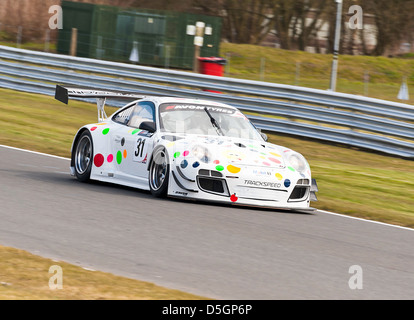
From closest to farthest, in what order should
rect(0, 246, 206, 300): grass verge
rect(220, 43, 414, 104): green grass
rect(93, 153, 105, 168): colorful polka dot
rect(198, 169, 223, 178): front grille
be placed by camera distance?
rect(0, 246, 206, 300): grass verge, rect(198, 169, 223, 178): front grille, rect(93, 153, 105, 168): colorful polka dot, rect(220, 43, 414, 104): green grass

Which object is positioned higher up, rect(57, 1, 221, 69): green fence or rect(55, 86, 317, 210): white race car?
rect(57, 1, 221, 69): green fence

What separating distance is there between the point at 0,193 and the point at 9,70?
14.0 meters

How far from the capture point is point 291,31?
42.2m

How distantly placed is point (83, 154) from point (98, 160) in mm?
473

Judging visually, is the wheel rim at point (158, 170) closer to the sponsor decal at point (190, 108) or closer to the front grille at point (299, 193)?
the sponsor decal at point (190, 108)

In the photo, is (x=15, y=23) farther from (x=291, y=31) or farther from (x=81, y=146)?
(x=81, y=146)

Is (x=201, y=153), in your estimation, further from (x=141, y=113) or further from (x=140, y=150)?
(x=141, y=113)

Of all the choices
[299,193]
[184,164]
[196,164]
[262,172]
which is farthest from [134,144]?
[299,193]

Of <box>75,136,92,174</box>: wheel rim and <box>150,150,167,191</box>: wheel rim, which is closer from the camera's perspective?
<box>150,150,167,191</box>: wheel rim

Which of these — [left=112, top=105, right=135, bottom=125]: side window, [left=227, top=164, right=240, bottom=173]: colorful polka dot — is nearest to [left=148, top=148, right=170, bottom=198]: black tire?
[left=227, top=164, right=240, bottom=173]: colorful polka dot

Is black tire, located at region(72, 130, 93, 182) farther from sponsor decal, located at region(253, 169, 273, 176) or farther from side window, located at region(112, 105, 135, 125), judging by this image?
sponsor decal, located at region(253, 169, 273, 176)

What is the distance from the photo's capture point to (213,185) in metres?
9.27

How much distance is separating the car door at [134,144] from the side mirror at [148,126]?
0.06 metres

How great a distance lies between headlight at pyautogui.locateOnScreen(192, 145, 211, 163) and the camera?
9234 millimetres
